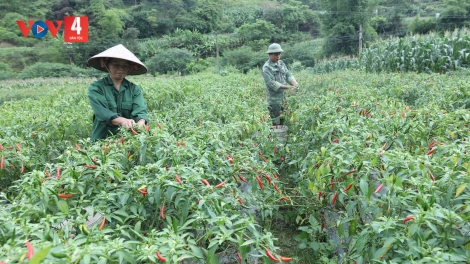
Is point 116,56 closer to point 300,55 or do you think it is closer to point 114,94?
point 114,94

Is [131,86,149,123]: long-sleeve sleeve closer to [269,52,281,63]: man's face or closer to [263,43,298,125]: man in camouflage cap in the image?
[263,43,298,125]: man in camouflage cap

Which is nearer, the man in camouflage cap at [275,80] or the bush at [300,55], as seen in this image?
the man in camouflage cap at [275,80]

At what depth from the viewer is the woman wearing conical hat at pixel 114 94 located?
122 inches

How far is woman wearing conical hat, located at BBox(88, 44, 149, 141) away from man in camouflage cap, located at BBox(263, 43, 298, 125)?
9.96 feet

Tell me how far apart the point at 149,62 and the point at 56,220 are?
31409mm

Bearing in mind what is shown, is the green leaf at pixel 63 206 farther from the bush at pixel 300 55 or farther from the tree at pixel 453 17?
the tree at pixel 453 17

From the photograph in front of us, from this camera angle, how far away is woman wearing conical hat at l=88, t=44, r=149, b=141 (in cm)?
310

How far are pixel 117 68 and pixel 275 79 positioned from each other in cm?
360

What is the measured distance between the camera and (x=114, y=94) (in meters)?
3.32

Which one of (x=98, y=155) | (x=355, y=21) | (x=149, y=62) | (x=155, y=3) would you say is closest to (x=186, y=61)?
(x=149, y=62)

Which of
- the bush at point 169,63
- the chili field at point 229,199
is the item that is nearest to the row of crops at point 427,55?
the chili field at point 229,199

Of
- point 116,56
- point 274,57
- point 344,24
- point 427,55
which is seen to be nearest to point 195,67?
point 344,24

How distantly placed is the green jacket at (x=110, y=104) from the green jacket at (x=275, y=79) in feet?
10.2

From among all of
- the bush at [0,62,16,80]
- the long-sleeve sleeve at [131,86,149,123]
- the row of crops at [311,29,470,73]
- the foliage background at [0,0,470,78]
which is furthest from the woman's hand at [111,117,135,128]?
the bush at [0,62,16,80]
